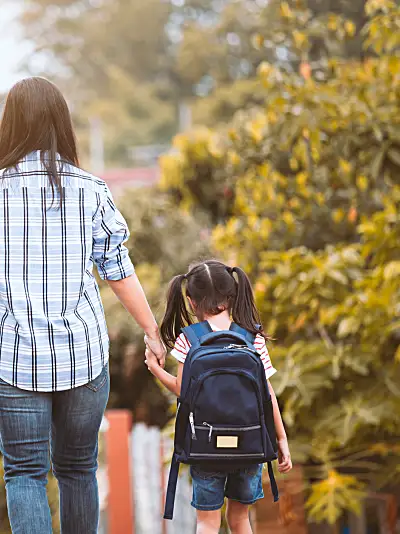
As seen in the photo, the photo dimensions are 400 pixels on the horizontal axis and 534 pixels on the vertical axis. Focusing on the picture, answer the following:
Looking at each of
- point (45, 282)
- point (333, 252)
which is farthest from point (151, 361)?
point (333, 252)

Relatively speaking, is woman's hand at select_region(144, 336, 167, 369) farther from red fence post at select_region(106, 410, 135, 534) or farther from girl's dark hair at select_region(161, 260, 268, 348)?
red fence post at select_region(106, 410, 135, 534)

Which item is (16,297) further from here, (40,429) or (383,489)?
(383,489)

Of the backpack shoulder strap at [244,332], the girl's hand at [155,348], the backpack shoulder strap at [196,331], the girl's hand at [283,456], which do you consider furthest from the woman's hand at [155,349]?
the girl's hand at [283,456]

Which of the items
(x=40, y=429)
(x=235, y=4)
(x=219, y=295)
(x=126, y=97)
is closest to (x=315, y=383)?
(x=219, y=295)

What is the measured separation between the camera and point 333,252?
4176mm

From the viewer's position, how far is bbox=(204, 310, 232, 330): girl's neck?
230cm

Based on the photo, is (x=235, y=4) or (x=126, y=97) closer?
(x=235, y=4)

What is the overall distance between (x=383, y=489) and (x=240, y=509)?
2658mm

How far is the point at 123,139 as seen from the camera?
42.5 metres

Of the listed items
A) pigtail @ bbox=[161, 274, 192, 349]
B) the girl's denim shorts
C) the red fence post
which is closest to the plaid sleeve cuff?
pigtail @ bbox=[161, 274, 192, 349]

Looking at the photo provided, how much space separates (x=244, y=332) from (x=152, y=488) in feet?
9.82

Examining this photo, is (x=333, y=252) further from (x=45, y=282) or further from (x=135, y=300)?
(x=45, y=282)

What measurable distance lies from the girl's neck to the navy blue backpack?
0.09 meters

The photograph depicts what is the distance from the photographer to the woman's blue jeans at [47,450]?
2.17 meters
